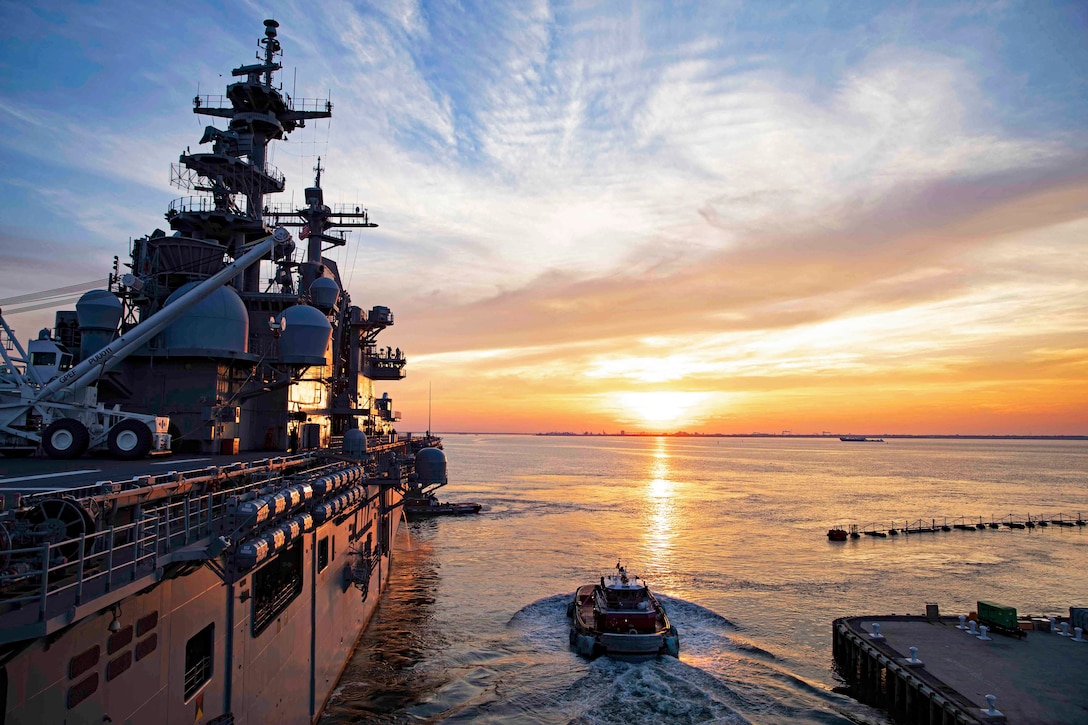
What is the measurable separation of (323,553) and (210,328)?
10.9 m

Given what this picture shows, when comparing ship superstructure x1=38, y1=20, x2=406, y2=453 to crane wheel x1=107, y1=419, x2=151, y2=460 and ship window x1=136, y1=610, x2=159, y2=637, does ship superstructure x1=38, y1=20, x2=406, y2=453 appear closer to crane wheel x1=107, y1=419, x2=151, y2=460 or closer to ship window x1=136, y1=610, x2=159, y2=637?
crane wheel x1=107, y1=419, x2=151, y2=460

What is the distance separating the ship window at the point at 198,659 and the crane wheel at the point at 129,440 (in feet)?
31.4

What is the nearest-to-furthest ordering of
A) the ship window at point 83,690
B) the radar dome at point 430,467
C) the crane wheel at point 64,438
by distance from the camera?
1. the ship window at point 83,690
2. the crane wheel at point 64,438
3. the radar dome at point 430,467

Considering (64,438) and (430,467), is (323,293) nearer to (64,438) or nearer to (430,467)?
(430,467)

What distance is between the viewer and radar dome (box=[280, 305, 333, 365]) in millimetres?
28562

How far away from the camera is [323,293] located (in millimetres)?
35812

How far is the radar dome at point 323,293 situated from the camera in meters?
35.8

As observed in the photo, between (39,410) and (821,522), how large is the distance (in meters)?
74.3

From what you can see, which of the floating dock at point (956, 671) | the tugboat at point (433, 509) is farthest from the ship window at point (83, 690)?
the tugboat at point (433, 509)

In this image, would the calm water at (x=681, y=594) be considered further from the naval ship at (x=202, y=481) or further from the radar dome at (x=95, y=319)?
the radar dome at (x=95, y=319)

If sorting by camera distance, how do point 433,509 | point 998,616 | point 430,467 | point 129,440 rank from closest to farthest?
point 129,440 < point 998,616 < point 430,467 < point 433,509

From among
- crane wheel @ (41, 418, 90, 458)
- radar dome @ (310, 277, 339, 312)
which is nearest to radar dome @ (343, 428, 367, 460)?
radar dome @ (310, 277, 339, 312)

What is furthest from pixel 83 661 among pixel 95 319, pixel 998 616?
pixel 998 616

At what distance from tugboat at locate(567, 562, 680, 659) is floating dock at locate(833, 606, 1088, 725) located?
338 inches
